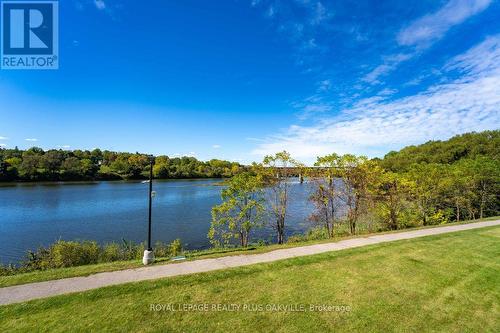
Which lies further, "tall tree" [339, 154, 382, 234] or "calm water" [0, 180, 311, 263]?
"calm water" [0, 180, 311, 263]

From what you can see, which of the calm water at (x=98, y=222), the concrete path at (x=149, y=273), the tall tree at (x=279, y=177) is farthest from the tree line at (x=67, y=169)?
the concrete path at (x=149, y=273)

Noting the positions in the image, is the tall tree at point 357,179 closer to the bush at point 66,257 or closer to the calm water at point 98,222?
the calm water at point 98,222

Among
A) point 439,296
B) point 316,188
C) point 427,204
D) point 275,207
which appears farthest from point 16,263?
point 427,204

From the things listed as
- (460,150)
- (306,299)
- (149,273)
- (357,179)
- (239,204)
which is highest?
(460,150)

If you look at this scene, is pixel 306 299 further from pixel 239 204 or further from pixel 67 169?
pixel 67 169

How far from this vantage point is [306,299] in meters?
5.61

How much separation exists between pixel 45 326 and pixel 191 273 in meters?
2.97

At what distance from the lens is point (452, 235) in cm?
1133

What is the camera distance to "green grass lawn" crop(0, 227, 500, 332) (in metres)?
4.68

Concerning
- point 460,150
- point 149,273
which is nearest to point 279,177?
point 149,273

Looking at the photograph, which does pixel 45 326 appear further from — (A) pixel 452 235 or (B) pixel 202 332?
(A) pixel 452 235

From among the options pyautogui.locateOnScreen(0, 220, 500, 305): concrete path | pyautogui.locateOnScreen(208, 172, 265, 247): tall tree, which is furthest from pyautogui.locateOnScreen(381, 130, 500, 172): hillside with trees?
pyautogui.locateOnScreen(0, 220, 500, 305): concrete path

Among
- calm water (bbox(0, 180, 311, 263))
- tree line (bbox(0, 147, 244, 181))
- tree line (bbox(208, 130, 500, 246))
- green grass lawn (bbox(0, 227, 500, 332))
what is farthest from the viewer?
tree line (bbox(0, 147, 244, 181))

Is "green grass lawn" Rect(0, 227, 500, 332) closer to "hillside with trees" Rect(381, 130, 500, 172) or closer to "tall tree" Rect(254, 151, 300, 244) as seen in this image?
"tall tree" Rect(254, 151, 300, 244)
